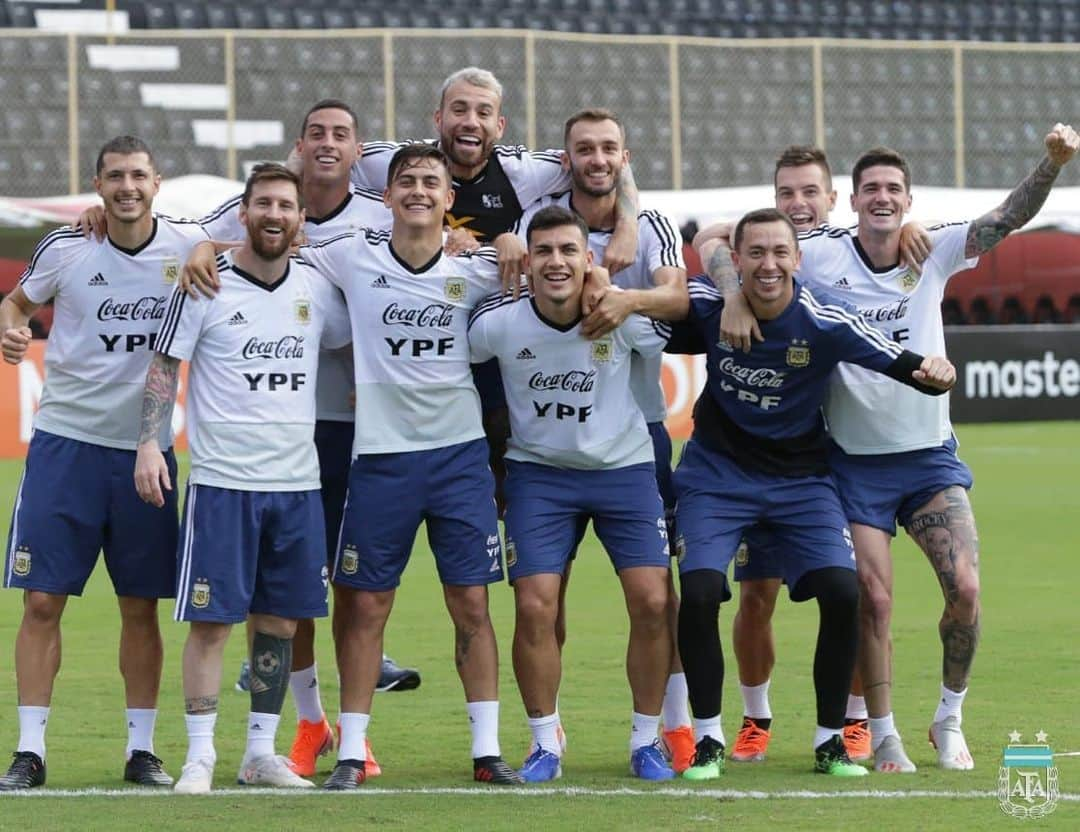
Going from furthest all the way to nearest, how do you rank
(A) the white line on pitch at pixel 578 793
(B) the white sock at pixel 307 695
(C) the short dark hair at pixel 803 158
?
(C) the short dark hair at pixel 803 158, (B) the white sock at pixel 307 695, (A) the white line on pitch at pixel 578 793

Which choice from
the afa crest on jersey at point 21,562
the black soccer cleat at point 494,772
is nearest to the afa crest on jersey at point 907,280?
the black soccer cleat at point 494,772

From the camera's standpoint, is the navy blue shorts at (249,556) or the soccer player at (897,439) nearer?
the navy blue shorts at (249,556)

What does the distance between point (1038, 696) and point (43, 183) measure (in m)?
17.9

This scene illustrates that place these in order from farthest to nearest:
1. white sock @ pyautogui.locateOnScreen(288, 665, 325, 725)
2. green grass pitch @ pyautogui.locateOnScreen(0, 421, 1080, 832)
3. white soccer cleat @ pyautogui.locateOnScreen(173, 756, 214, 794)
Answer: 1. white sock @ pyautogui.locateOnScreen(288, 665, 325, 725)
2. white soccer cleat @ pyautogui.locateOnScreen(173, 756, 214, 794)
3. green grass pitch @ pyautogui.locateOnScreen(0, 421, 1080, 832)

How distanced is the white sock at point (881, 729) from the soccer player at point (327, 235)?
196cm

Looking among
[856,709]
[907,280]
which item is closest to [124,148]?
[907,280]

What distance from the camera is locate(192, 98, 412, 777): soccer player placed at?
6.99 m

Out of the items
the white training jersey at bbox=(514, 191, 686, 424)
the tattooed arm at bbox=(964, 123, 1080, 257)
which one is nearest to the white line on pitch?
the white training jersey at bbox=(514, 191, 686, 424)

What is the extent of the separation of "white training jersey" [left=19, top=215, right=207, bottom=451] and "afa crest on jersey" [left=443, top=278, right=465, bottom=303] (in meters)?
0.92

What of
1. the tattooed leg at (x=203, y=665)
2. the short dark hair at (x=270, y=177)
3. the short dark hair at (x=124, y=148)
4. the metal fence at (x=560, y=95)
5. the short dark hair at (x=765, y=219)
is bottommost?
the tattooed leg at (x=203, y=665)

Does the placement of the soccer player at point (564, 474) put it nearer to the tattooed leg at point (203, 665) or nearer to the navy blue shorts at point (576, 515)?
the navy blue shorts at point (576, 515)

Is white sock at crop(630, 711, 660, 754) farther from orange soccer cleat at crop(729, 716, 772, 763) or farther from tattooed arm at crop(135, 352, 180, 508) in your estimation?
tattooed arm at crop(135, 352, 180, 508)

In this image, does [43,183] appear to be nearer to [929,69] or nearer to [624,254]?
[929,69]

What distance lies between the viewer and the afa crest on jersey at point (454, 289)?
6.57 meters
